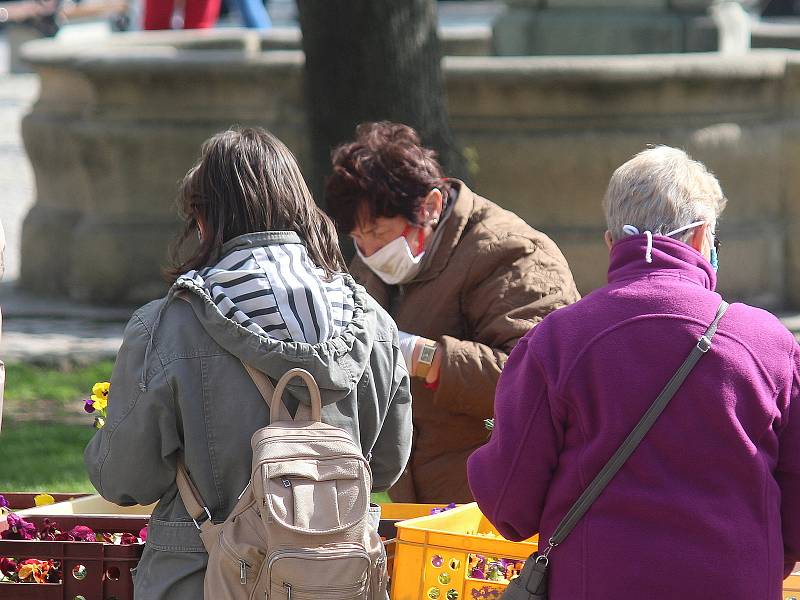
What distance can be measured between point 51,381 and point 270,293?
5.30 m

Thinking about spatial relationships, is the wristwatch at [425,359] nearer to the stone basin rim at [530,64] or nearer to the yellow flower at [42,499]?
the yellow flower at [42,499]

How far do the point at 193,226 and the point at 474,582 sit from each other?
107cm

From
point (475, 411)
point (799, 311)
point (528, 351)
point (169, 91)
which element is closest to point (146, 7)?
point (169, 91)

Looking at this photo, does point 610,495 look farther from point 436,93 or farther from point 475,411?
point 436,93

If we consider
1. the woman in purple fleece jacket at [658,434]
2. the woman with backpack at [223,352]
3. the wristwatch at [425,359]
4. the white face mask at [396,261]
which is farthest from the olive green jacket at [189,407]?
the white face mask at [396,261]

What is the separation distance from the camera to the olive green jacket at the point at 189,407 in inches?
122

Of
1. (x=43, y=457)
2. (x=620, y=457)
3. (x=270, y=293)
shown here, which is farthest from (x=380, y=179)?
(x=43, y=457)

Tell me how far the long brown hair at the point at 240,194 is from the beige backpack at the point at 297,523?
12.7 inches

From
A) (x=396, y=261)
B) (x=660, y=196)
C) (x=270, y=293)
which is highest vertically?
(x=660, y=196)

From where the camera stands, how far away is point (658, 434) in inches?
114

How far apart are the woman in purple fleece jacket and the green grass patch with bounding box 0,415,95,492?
3.81 m

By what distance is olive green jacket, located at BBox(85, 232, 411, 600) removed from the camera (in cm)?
310

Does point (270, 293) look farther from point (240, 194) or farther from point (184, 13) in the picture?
point (184, 13)

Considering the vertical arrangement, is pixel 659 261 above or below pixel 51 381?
above
